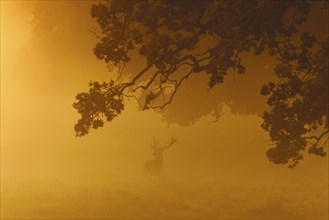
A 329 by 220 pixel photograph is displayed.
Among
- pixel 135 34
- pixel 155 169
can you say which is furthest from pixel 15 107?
pixel 135 34

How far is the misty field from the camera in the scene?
947 inches

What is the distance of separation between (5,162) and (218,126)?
17561 mm

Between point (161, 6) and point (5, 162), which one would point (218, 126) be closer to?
point (5, 162)

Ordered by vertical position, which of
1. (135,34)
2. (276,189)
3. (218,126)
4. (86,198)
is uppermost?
(218,126)

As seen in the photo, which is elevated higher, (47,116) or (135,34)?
(47,116)

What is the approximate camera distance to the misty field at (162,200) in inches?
947

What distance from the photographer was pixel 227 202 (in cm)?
2856

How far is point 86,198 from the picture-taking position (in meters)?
27.5

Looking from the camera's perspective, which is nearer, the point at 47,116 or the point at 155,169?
the point at 155,169

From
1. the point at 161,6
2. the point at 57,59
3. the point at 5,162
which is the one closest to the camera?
the point at 161,6

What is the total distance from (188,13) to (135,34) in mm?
963

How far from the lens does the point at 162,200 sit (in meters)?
27.8

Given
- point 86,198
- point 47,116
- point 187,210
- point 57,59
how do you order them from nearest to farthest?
point 187,210
point 86,198
point 57,59
point 47,116

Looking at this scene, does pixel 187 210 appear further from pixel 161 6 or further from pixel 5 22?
pixel 5 22
